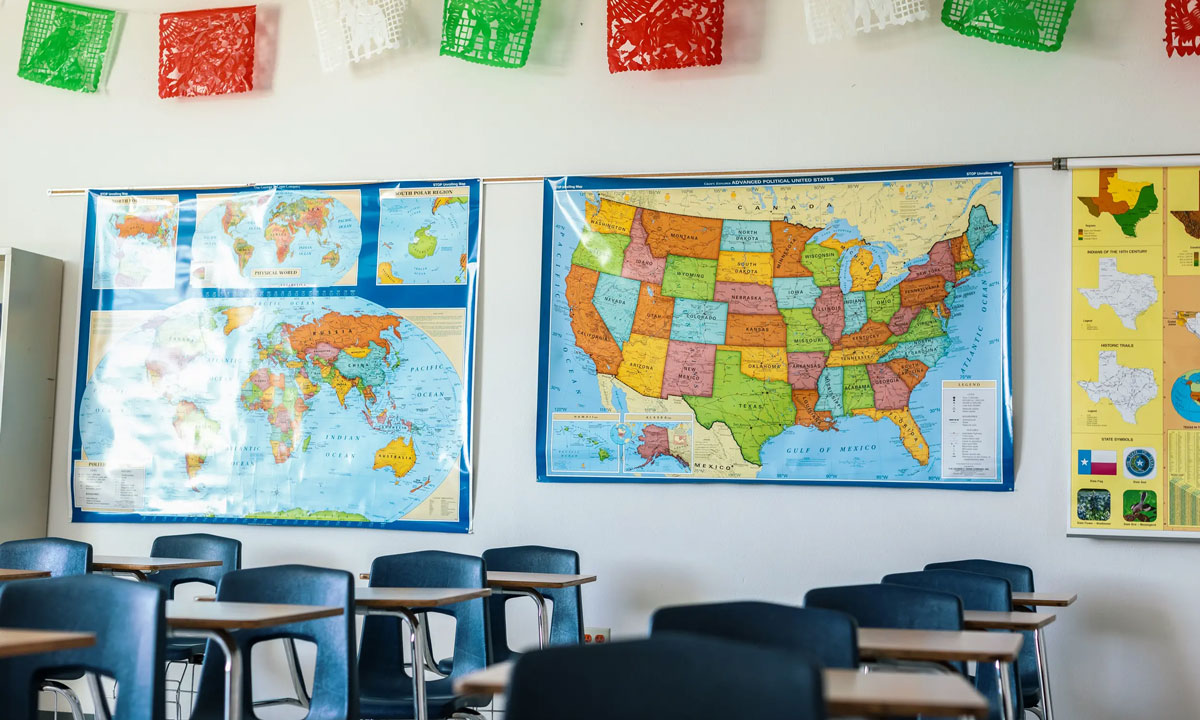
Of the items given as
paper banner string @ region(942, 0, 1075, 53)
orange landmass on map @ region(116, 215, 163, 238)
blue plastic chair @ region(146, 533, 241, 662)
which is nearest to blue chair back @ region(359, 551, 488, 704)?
blue plastic chair @ region(146, 533, 241, 662)

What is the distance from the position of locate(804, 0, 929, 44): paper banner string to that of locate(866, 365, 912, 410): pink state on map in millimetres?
1338

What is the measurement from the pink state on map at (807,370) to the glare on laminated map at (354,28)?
222cm

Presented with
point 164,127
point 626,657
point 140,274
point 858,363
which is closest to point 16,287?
point 140,274

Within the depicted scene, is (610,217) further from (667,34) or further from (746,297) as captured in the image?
(667,34)

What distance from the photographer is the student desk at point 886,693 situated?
157cm

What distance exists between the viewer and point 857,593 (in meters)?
2.67

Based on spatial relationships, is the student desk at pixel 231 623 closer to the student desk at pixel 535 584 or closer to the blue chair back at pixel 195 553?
the student desk at pixel 535 584

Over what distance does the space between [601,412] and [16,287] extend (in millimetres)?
2614

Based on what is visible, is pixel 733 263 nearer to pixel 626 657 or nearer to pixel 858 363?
pixel 858 363

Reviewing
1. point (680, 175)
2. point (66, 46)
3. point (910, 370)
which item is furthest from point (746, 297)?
point (66, 46)

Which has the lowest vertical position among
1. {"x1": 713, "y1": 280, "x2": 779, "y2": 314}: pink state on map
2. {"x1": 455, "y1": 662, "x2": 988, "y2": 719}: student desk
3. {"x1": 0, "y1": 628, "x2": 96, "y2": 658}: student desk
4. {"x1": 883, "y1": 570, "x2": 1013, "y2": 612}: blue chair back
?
{"x1": 883, "y1": 570, "x2": 1013, "y2": 612}: blue chair back

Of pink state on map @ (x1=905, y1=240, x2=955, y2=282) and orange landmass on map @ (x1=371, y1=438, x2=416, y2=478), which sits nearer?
pink state on map @ (x1=905, y1=240, x2=955, y2=282)

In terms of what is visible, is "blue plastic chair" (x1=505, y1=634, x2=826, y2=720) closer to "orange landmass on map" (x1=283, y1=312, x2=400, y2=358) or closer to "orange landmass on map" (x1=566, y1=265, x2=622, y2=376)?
"orange landmass on map" (x1=566, y1=265, x2=622, y2=376)

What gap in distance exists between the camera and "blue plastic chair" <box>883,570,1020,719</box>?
321 centimetres
